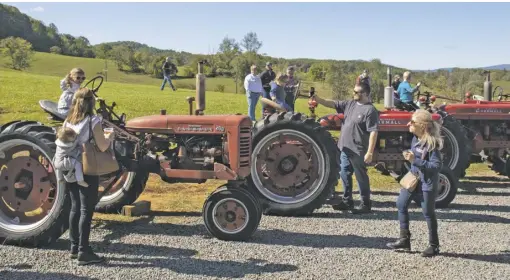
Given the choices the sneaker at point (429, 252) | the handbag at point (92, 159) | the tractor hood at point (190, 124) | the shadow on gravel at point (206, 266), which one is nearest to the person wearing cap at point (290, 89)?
the tractor hood at point (190, 124)

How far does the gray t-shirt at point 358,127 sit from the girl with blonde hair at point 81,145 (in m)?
2.94

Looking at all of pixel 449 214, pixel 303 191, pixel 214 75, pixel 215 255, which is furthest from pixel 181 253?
pixel 214 75

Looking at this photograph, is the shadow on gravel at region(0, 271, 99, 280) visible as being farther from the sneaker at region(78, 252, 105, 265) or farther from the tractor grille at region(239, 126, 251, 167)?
the tractor grille at region(239, 126, 251, 167)

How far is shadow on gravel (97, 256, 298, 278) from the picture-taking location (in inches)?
171

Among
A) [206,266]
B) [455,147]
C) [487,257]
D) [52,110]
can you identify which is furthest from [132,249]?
[455,147]

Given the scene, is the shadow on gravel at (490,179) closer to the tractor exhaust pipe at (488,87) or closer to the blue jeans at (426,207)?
the tractor exhaust pipe at (488,87)

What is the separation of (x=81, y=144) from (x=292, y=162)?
9.16ft

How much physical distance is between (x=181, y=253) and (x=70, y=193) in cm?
112

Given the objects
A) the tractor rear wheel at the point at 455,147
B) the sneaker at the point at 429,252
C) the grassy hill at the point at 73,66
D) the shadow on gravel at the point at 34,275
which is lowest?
the shadow on gravel at the point at 34,275

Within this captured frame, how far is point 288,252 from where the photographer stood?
490 cm

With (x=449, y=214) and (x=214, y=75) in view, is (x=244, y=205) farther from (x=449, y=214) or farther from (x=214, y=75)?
(x=214, y=75)

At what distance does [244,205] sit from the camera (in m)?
5.20

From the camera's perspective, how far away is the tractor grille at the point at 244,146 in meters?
5.61

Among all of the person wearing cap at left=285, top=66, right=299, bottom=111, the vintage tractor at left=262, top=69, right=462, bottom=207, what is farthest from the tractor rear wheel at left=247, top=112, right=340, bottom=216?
the person wearing cap at left=285, top=66, right=299, bottom=111
